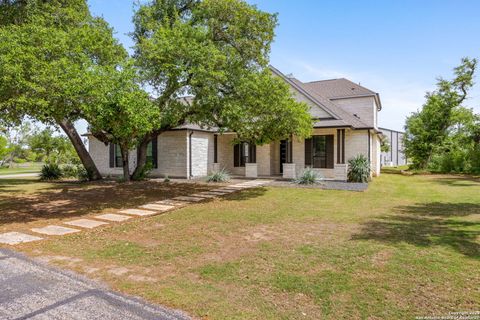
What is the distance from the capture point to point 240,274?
178 inches

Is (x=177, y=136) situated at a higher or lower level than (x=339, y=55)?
lower

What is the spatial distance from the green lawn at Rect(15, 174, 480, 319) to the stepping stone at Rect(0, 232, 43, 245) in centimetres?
54

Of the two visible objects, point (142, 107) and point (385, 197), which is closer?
point (142, 107)

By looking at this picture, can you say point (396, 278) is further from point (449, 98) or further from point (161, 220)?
point (449, 98)

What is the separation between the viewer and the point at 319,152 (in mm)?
19078

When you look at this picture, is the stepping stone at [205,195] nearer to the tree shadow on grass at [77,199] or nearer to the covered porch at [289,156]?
the tree shadow on grass at [77,199]

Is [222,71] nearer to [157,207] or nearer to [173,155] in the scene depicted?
[157,207]

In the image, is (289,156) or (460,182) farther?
(289,156)

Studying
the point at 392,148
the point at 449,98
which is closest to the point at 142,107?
the point at 449,98

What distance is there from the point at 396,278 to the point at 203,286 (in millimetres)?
2731

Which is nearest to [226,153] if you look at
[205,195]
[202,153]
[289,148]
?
[202,153]

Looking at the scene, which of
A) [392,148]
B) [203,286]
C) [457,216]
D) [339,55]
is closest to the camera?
[203,286]

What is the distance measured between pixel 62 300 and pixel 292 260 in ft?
11.1

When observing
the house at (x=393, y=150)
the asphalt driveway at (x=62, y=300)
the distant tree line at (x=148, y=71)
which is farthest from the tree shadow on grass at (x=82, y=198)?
the house at (x=393, y=150)
